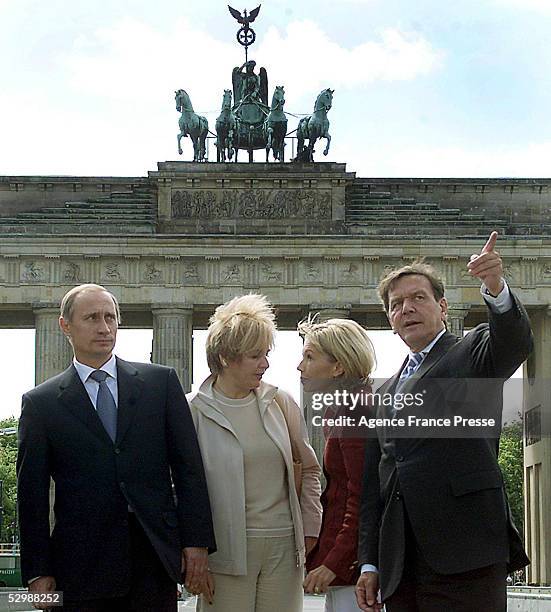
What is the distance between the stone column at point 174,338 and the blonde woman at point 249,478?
35.1m

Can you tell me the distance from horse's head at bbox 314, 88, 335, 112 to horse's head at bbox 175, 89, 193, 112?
13.7 feet

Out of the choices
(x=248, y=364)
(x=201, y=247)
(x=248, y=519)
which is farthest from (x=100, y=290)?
(x=201, y=247)

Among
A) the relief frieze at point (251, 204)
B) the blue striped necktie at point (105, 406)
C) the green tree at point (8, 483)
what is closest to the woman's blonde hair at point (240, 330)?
the blue striped necktie at point (105, 406)

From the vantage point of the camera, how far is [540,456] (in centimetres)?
4416

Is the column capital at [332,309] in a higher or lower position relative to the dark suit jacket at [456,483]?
higher

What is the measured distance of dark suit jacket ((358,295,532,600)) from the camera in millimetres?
7344

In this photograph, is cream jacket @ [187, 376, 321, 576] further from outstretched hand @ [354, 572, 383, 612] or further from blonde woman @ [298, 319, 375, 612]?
outstretched hand @ [354, 572, 383, 612]

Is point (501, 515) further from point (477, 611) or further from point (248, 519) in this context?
point (248, 519)

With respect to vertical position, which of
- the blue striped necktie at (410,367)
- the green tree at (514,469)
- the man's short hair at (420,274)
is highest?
the green tree at (514,469)

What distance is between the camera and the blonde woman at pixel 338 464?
8.08 meters

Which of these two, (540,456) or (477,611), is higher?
(540,456)

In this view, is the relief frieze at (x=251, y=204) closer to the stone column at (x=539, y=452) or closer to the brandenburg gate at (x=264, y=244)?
the brandenburg gate at (x=264, y=244)

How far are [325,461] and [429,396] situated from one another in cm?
99

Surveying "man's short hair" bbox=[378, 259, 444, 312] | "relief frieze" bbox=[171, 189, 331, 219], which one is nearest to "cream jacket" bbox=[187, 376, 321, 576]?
"man's short hair" bbox=[378, 259, 444, 312]
